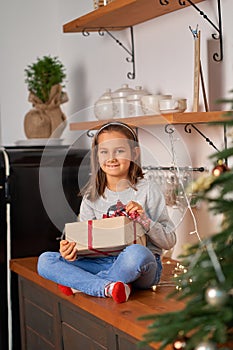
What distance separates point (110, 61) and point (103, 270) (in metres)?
1.34

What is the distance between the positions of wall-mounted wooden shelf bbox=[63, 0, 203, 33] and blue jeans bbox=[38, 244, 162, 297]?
36.7 inches

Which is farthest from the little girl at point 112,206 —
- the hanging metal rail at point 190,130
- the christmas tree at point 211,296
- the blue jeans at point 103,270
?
the christmas tree at point 211,296

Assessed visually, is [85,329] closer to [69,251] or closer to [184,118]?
[69,251]

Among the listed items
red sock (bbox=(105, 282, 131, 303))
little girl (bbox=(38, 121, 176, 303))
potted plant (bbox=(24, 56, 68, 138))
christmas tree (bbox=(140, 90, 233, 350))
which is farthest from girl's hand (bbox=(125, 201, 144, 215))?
potted plant (bbox=(24, 56, 68, 138))

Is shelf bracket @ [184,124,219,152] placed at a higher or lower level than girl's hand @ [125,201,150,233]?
higher

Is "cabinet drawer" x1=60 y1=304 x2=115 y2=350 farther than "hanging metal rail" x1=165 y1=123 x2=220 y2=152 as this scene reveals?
No

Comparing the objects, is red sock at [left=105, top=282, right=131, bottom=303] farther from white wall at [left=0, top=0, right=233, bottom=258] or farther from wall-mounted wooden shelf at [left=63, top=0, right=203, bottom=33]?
wall-mounted wooden shelf at [left=63, top=0, right=203, bottom=33]

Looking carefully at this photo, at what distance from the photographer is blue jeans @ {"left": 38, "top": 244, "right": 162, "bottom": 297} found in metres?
2.43

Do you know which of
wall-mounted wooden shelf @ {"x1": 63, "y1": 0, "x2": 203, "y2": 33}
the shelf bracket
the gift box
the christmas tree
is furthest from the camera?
wall-mounted wooden shelf @ {"x1": 63, "y1": 0, "x2": 203, "y2": 33}

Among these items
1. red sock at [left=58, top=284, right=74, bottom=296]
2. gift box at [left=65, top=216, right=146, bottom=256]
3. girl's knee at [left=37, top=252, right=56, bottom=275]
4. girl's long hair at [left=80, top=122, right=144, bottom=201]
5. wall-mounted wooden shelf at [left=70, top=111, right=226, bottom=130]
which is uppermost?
wall-mounted wooden shelf at [left=70, top=111, right=226, bottom=130]

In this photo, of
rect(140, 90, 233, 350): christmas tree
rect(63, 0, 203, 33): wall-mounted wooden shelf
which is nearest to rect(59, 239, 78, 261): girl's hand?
rect(63, 0, 203, 33): wall-mounted wooden shelf

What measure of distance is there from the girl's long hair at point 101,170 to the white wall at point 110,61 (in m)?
0.10

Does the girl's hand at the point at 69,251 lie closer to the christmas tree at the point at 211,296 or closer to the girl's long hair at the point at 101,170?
the girl's long hair at the point at 101,170

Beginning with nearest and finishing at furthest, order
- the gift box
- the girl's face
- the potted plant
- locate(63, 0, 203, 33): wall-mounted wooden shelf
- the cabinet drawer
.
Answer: the cabinet drawer
the gift box
the girl's face
locate(63, 0, 203, 33): wall-mounted wooden shelf
the potted plant
